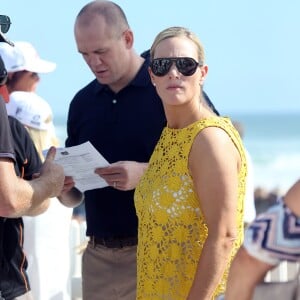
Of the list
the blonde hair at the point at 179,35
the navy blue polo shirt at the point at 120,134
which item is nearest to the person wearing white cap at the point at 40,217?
the navy blue polo shirt at the point at 120,134

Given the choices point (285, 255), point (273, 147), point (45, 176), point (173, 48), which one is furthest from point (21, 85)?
point (273, 147)

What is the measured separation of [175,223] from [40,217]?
7.48 ft

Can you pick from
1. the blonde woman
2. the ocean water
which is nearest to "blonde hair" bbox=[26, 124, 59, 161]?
the blonde woman

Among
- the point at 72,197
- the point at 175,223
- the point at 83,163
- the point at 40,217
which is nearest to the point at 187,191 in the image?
the point at 175,223

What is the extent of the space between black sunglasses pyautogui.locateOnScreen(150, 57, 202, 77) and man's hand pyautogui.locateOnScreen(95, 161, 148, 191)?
639 millimetres

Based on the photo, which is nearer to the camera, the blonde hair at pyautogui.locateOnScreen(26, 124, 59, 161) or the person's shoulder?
the person's shoulder

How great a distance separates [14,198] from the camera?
12.8 ft

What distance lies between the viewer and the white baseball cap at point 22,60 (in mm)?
6301

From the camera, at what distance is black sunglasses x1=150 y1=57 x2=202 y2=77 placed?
12.7 ft

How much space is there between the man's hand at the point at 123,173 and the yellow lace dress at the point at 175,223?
60 cm

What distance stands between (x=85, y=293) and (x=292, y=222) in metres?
2.65

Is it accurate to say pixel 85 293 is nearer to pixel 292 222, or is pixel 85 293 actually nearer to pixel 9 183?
pixel 9 183

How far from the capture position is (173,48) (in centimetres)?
388

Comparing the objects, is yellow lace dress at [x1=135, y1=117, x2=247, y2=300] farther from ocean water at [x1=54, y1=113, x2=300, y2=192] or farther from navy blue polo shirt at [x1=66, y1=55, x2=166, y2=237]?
ocean water at [x1=54, y1=113, x2=300, y2=192]
